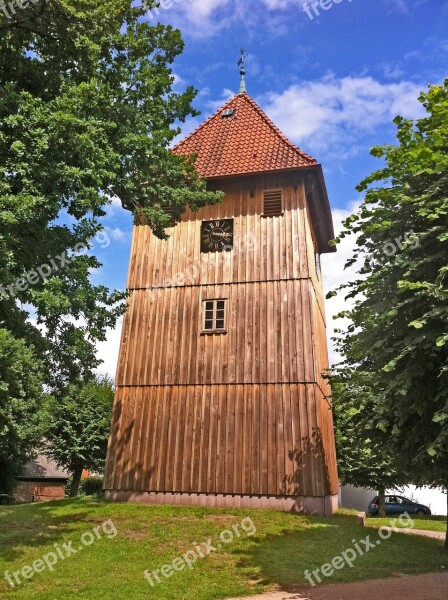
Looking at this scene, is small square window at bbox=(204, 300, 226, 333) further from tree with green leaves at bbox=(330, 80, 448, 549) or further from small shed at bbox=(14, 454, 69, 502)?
small shed at bbox=(14, 454, 69, 502)

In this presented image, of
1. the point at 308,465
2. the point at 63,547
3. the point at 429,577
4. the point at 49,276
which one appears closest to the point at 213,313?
the point at 308,465

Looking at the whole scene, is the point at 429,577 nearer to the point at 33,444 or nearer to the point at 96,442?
the point at 96,442

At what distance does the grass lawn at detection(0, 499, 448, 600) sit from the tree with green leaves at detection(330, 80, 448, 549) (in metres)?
3.03

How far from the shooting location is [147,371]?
18141mm

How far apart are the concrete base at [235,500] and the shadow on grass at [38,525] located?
1621mm

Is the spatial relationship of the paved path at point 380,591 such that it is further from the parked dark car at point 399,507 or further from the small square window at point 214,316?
the parked dark car at point 399,507

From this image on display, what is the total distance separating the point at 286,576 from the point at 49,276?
7.93m

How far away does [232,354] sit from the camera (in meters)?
17.6

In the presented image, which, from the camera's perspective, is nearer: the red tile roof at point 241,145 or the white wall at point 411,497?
the red tile roof at point 241,145

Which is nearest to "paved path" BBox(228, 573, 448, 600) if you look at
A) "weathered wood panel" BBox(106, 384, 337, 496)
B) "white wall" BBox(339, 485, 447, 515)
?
"weathered wood panel" BBox(106, 384, 337, 496)

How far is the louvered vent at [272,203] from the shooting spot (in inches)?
754

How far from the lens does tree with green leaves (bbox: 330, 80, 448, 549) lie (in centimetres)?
799

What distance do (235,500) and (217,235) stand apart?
9501 mm

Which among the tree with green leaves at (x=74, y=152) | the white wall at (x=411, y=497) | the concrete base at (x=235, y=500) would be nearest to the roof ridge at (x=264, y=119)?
the tree with green leaves at (x=74, y=152)
